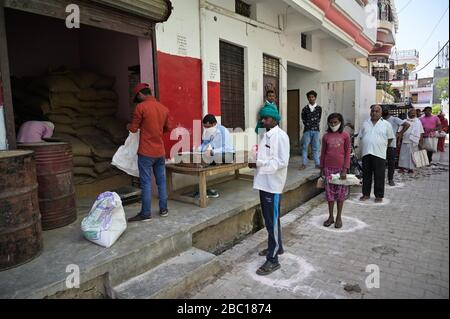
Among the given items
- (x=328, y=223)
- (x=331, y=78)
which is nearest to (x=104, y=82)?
(x=328, y=223)

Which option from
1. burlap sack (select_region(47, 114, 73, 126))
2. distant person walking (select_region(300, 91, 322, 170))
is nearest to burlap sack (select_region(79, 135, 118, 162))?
burlap sack (select_region(47, 114, 73, 126))

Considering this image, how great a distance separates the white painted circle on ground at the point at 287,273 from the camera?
312 centimetres

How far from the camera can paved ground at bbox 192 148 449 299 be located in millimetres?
2969

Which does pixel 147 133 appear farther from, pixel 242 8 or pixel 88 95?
pixel 242 8

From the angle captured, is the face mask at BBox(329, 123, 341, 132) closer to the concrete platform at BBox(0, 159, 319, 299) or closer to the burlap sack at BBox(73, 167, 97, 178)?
the concrete platform at BBox(0, 159, 319, 299)

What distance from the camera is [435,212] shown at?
17.6 ft

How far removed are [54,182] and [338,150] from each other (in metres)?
3.72

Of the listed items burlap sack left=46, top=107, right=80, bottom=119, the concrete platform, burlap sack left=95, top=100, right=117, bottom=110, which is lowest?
the concrete platform

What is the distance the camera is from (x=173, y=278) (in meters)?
2.99

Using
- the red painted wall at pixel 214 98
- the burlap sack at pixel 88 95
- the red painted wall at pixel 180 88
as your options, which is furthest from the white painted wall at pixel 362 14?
the burlap sack at pixel 88 95

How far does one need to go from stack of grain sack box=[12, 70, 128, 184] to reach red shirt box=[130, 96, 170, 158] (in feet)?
6.75

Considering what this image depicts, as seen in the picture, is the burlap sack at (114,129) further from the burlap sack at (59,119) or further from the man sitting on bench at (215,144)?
the man sitting on bench at (215,144)

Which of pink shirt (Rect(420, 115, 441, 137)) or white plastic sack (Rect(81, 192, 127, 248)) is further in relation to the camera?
pink shirt (Rect(420, 115, 441, 137))

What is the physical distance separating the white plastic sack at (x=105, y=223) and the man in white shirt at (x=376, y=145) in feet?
15.0
